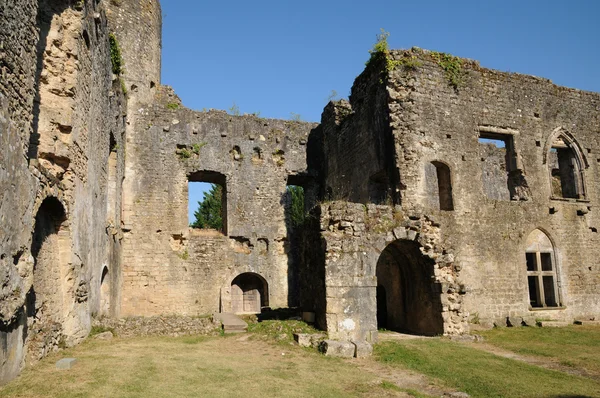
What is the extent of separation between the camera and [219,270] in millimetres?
17000

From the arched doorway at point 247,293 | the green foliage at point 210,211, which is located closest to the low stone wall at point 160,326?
the arched doorway at point 247,293

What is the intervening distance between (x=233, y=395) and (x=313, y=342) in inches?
147

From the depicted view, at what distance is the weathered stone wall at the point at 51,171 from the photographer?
5.71 meters

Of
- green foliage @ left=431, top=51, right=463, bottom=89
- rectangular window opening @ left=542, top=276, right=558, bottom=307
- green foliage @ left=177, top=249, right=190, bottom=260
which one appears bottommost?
rectangular window opening @ left=542, top=276, right=558, bottom=307

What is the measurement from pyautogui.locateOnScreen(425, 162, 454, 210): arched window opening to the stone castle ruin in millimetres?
77

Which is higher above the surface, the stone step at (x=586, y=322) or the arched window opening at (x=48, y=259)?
the arched window opening at (x=48, y=259)

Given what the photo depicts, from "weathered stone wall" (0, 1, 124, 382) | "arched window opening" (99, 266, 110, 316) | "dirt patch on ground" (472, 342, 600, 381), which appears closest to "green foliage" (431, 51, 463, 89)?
"dirt patch on ground" (472, 342, 600, 381)

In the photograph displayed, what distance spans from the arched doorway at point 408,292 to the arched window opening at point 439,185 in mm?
2157

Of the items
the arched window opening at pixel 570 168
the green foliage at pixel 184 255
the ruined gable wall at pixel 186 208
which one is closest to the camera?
the arched window opening at pixel 570 168

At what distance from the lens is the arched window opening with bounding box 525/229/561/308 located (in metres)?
14.6

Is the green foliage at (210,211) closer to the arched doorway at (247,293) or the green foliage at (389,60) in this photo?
the arched doorway at (247,293)

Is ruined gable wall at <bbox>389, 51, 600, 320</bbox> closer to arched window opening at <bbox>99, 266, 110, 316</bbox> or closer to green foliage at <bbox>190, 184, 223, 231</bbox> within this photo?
arched window opening at <bbox>99, 266, 110, 316</bbox>

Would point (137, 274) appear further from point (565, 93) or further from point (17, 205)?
point (565, 93)

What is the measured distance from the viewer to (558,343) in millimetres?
10797
